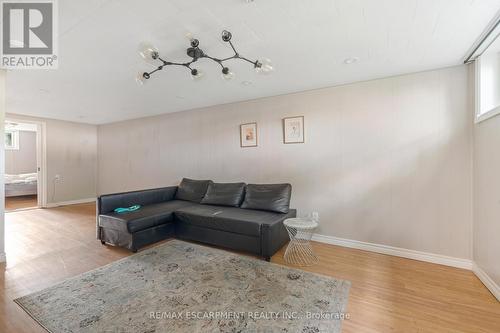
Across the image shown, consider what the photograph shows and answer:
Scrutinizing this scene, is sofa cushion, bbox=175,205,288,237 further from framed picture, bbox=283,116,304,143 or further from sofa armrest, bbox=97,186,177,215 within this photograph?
framed picture, bbox=283,116,304,143

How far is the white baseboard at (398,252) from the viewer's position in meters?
2.55

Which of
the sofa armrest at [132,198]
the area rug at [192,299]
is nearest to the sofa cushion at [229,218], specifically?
the area rug at [192,299]

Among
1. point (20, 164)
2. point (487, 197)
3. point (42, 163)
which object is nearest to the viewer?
point (487, 197)

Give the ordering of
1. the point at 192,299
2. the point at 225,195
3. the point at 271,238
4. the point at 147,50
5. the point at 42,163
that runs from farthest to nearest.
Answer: the point at 42,163 → the point at 225,195 → the point at 271,238 → the point at 192,299 → the point at 147,50

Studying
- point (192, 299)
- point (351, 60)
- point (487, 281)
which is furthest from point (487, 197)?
point (192, 299)

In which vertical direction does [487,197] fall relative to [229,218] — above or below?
above

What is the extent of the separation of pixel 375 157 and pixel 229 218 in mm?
2242

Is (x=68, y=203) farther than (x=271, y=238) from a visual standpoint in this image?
Yes

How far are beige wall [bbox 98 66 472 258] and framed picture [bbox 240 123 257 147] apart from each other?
0.34ft

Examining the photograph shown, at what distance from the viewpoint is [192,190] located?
4.21m

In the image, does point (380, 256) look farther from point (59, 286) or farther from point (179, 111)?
point (179, 111)

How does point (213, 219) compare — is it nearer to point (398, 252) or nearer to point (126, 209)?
point (126, 209)

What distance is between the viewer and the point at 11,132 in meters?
7.37

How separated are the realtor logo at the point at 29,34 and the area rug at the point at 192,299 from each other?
2.45 m
